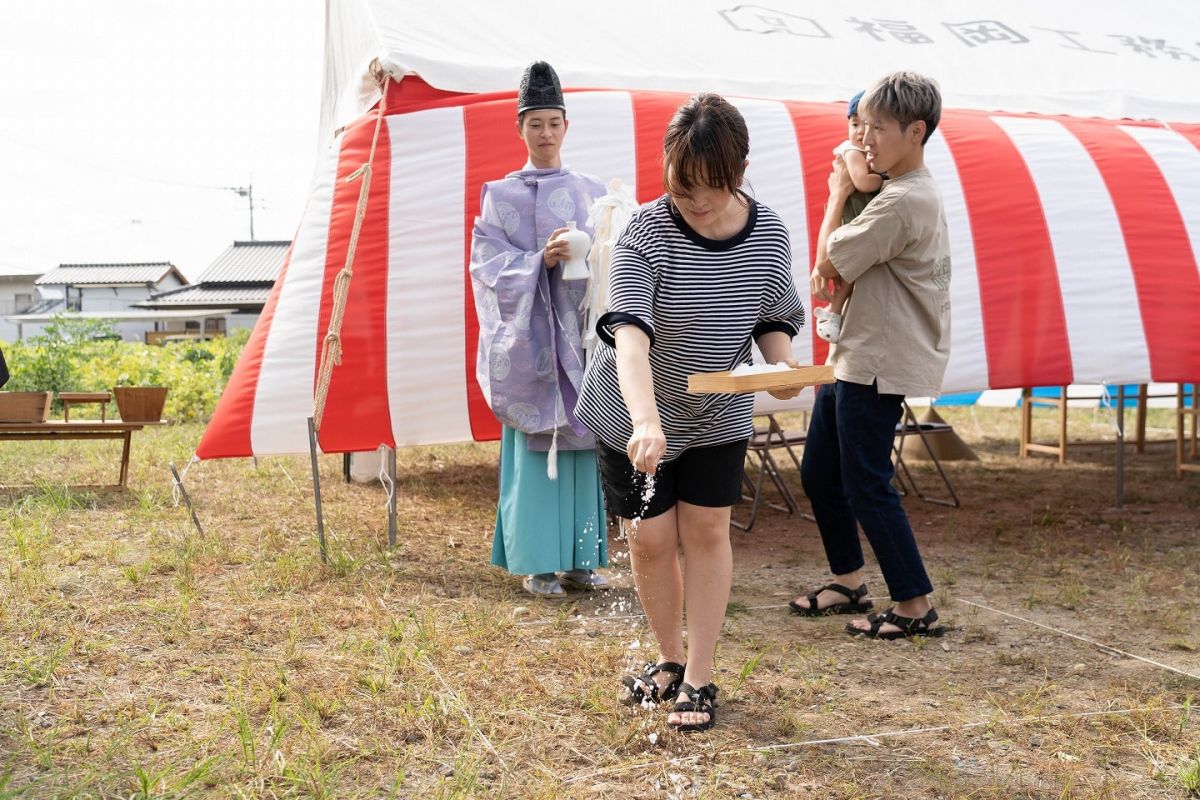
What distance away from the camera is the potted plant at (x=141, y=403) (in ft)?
17.0

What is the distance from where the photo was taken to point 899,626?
2754 millimetres

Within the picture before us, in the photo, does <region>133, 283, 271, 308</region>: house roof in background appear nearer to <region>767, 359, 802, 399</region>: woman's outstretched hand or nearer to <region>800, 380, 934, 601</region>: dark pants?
<region>800, 380, 934, 601</region>: dark pants

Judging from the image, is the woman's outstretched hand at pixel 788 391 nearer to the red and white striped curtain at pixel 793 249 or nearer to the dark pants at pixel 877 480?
the dark pants at pixel 877 480

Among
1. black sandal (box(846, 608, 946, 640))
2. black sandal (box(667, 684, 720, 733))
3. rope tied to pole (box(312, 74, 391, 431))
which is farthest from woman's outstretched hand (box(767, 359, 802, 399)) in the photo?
rope tied to pole (box(312, 74, 391, 431))

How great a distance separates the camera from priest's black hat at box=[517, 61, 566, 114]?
301cm

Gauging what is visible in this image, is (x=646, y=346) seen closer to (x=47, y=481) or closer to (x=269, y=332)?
(x=269, y=332)

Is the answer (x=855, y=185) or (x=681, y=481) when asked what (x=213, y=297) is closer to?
(x=855, y=185)

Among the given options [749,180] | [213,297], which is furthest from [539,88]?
[213,297]

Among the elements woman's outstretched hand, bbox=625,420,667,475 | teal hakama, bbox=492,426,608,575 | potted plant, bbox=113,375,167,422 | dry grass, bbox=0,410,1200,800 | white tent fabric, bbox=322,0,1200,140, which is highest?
white tent fabric, bbox=322,0,1200,140

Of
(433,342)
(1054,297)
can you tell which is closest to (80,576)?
(433,342)

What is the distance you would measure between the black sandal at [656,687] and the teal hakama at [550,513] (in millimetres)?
852

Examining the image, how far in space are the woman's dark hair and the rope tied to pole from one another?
1.74 metres

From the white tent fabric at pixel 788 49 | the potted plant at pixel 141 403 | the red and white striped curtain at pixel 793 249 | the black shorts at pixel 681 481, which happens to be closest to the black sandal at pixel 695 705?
the black shorts at pixel 681 481

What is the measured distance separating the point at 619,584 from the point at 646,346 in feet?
5.20
